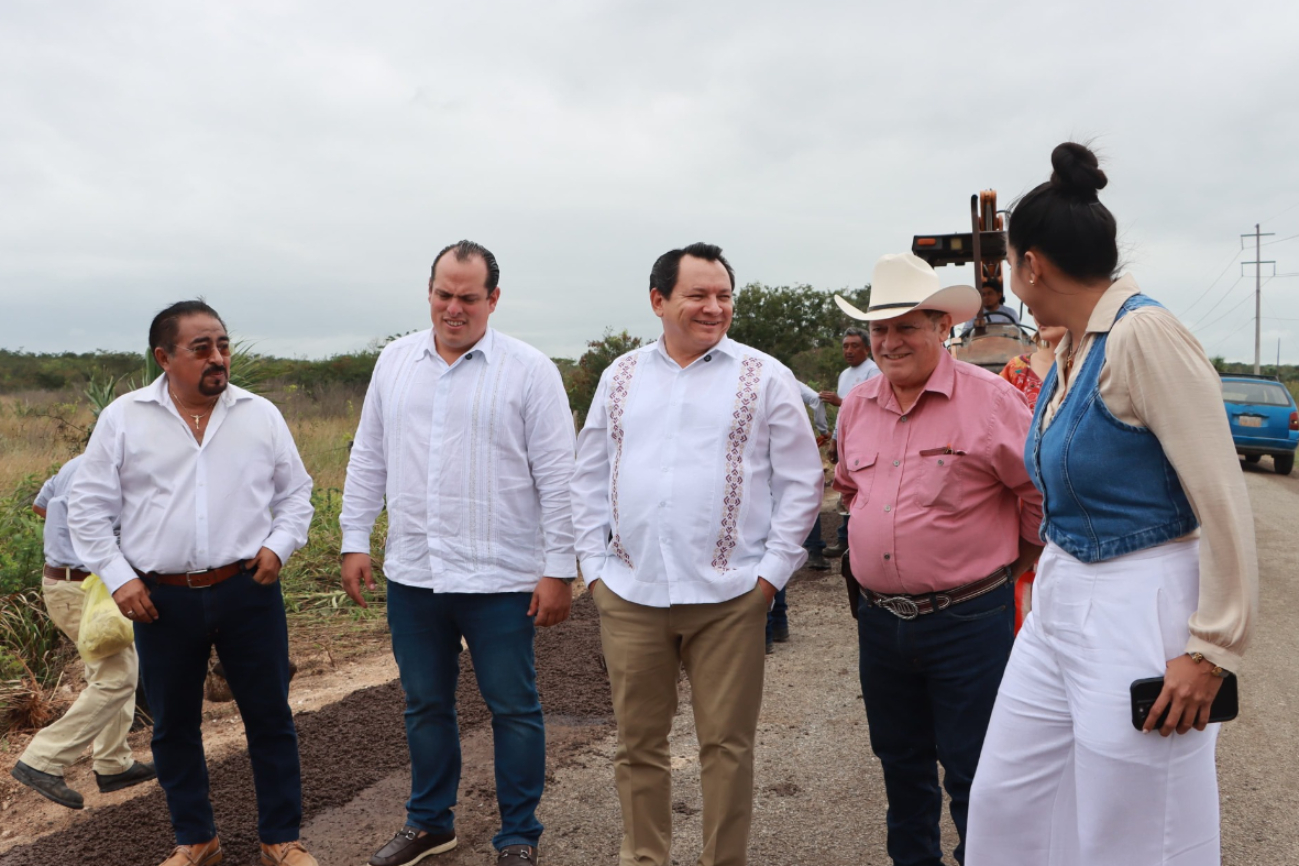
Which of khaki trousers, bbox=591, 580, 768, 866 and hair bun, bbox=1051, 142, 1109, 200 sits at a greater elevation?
→ hair bun, bbox=1051, 142, 1109, 200

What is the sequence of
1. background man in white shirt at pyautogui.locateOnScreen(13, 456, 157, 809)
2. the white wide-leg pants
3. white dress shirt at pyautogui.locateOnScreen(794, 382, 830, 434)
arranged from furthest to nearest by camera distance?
white dress shirt at pyautogui.locateOnScreen(794, 382, 830, 434), background man in white shirt at pyautogui.locateOnScreen(13, 456, 157, 809), the white wide-leg pants

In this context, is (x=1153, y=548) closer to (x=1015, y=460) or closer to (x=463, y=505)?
(x=1015, y=460)

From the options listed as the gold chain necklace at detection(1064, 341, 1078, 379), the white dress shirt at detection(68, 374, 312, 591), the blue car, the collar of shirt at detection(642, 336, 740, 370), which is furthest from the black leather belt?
the blue car

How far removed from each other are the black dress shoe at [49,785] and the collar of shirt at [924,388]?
3.94 meters

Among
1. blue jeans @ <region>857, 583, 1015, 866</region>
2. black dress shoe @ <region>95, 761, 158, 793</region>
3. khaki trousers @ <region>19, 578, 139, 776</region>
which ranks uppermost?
blue jeans @ <region>857, 583, 1015, 866</region>

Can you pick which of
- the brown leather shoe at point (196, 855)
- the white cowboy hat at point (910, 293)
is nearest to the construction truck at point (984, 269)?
the white cowboy hat at point (910, 293)

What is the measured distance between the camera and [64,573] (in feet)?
17.0

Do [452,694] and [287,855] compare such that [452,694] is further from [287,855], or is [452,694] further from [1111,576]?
[1111,576]

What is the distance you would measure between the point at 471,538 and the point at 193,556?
100cm

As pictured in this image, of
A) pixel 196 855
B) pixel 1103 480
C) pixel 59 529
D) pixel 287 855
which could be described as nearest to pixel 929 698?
pixel 1103 480

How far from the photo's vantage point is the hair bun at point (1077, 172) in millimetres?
2479

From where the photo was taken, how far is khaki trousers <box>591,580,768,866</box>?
342 cm

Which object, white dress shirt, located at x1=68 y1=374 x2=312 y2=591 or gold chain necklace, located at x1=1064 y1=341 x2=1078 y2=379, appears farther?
white dress shirt, located at x1=68 y1=374 x2=312 y2=591

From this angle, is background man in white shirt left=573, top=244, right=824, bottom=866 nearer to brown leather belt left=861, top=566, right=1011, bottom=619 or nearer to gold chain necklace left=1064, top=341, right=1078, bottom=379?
brown leather belt left=861, top=566, right=1011, bottom=619
